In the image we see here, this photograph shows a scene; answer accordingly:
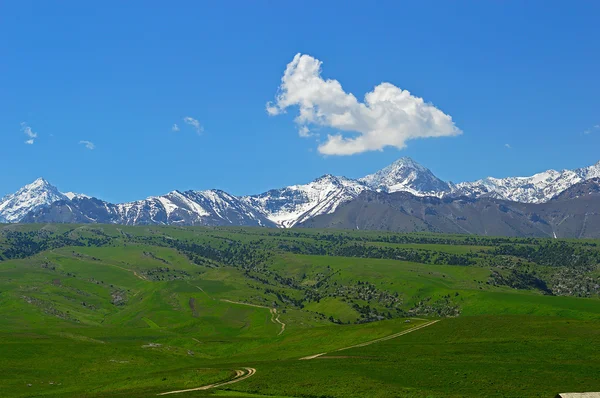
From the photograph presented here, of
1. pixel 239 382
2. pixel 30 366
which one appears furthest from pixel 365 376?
pixel 30 366

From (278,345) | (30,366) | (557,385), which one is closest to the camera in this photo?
(557,385)

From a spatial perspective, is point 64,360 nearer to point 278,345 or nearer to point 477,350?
point 278,345

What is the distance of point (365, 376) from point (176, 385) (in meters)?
36.7

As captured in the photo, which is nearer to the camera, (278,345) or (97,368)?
(97,368)

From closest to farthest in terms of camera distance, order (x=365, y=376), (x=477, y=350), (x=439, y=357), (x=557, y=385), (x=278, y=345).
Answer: (x=557, y=385) → (x=365, y=376) → (x=439, y=357) → (x=477, y=350) → (x=278, y=345)

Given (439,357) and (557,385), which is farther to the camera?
(439,357)

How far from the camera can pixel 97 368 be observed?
15650 cm

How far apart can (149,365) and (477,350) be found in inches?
3558

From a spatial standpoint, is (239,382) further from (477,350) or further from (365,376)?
(477,350)

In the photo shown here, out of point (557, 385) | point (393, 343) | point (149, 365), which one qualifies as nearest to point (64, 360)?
point (149, 365)

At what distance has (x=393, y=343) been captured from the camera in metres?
156

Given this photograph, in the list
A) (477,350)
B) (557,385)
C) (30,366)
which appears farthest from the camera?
(30,366)

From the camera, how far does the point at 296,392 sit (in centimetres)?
9925

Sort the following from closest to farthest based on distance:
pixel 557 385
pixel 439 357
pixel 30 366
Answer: pixel 557 385, pixel 439 357, pixel 30 366
